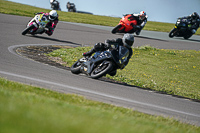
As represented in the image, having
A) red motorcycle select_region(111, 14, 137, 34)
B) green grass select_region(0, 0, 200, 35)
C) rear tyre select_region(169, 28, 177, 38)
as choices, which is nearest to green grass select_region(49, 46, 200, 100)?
red motorcycle select_region(111, 14, 137, 34)

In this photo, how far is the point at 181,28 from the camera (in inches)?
973

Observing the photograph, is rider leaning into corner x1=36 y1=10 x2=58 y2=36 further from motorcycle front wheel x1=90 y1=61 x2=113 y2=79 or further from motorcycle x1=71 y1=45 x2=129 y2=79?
motorcycle front wheel x1=90 y1=61 x2=113 y2=79

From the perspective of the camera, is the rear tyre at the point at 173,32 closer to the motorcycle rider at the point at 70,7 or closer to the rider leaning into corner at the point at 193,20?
the rider leaning into corner at the point at 193,20

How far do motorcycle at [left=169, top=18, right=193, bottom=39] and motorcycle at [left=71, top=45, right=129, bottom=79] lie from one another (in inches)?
637

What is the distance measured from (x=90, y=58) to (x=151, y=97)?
6.43 ft

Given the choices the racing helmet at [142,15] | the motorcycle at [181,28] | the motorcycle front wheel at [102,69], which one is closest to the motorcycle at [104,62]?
the motorcycle front wheel at [102,69]

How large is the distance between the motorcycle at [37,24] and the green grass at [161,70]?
7.57ft

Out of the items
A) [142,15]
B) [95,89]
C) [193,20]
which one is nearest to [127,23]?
[142,15]

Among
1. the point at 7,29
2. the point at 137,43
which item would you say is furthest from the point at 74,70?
the point at 137,43

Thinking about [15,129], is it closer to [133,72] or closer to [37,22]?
[133,72]

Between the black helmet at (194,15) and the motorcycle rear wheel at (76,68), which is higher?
the black helmet at (194,15)

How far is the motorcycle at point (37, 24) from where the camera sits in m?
16.1

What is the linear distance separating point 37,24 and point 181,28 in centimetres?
1238

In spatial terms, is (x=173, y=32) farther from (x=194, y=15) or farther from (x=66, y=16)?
(x=66, y=16)
